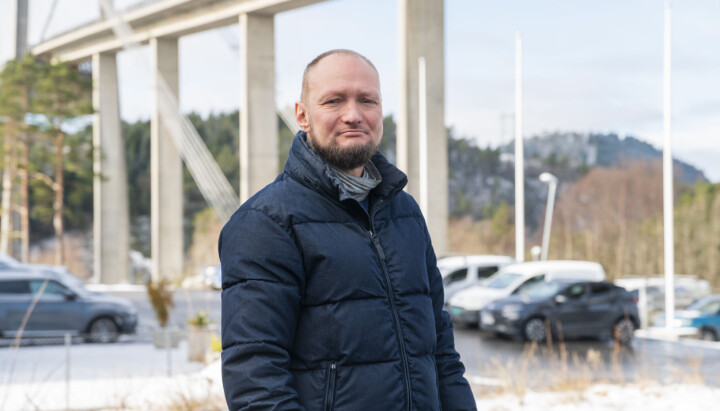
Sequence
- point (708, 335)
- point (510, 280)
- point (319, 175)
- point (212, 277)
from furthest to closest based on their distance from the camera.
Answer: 1. point (212, 277)
2. point (708, 335)
3. point (510, 280)
4. point (319, 175)

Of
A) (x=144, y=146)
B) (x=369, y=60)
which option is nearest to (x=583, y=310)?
(x=369, y=60)

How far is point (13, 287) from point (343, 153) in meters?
15.5

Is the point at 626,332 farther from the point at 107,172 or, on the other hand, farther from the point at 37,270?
the point at 107,172

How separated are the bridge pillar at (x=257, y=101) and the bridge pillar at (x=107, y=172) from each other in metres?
15.2

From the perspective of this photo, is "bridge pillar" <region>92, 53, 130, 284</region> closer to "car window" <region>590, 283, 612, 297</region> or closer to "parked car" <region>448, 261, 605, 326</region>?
"parked car" <region>448, 261, 605, 326</region>

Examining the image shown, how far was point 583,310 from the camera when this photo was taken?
56.8 ft

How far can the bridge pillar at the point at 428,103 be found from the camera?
28.7 metres

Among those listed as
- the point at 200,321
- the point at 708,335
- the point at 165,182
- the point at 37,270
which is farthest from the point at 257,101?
the point at 200,321

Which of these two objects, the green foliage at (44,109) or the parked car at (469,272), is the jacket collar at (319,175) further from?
the green foliage at (44,109)

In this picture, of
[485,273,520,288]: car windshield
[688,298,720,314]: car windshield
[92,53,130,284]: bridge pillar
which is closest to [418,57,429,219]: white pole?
[485,273,520,288]: car windshield

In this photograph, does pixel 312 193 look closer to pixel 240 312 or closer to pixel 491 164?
pixel 240 312

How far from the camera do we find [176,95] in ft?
134

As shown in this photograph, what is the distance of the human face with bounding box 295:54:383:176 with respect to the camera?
2.29 metres

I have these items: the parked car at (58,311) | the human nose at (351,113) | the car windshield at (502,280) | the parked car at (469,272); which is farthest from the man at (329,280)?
the parked car at (469,272)
